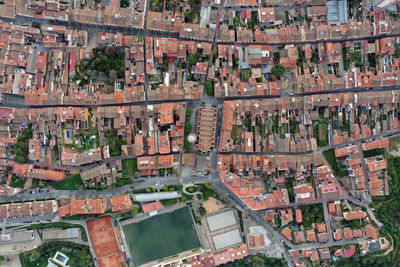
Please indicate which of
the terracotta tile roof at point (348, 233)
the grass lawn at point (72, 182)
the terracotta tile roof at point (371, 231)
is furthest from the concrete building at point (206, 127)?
the terracotta tile roof at point (371, 231)

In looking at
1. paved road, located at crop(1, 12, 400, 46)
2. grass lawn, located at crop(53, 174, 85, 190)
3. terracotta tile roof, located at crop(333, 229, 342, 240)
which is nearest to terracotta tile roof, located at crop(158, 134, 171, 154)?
grass lawn, located at crop(53, 174, 85, 190)

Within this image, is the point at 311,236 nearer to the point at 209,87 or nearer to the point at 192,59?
the point at 209,87

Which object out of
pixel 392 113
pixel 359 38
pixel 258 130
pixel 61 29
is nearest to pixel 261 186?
pixel 258 130

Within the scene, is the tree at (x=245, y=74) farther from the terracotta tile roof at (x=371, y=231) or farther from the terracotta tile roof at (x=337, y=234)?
the terracotta tile roof at (x=371, y=231)

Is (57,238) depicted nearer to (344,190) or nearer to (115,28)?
Result: (115,28)

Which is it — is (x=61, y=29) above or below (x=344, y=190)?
above

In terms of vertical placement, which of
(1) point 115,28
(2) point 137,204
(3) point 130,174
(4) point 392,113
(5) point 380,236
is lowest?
(5) point 380,236

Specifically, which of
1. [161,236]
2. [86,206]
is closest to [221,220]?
[161,236]
